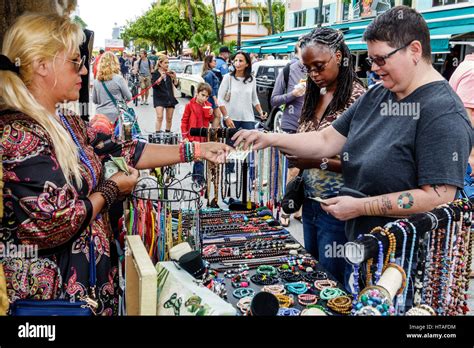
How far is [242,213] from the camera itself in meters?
3.10

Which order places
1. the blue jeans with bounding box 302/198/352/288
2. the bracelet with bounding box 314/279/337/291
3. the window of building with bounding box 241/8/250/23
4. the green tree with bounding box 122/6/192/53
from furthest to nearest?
1. the window of building with bounding box 241/8/250/23
2. the green tree with bounding box 122/6/192/53
3. the blue jeans with bounding box 302/198/352/288
4. the bracelet with bounding box 314/279/337/291

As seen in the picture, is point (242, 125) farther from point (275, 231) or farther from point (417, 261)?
point (417, 261)

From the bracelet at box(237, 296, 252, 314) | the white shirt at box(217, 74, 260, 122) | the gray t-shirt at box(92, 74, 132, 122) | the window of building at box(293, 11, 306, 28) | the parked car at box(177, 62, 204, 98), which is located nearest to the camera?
the bracelet at box(237, 296, 252, 314)

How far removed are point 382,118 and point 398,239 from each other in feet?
2.22

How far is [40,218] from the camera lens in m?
1.63

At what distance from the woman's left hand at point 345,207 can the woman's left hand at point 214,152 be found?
2.54 ft

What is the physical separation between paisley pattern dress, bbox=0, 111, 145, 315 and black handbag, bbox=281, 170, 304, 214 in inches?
45.0

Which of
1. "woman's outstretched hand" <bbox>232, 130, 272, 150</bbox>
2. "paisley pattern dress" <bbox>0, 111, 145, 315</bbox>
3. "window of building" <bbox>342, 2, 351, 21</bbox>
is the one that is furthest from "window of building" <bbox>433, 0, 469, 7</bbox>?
"paisley pattern dress" <bbox>0, 111, 145, 315</bbox>

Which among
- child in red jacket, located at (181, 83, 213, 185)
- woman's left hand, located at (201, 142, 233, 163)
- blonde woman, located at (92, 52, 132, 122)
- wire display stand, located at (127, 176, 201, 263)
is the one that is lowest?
wire display stand, located at (127, 176, 201, 263)

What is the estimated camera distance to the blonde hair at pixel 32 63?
5.67 feet

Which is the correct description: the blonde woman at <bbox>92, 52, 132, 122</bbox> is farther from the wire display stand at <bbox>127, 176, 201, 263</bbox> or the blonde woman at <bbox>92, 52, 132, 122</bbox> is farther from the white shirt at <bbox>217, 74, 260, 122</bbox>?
the wire display stand at <bbox>127, 176, 201, 263</bbox>

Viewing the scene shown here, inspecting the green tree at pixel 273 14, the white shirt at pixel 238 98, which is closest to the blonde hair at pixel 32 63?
the white shirt at pixel 238 98

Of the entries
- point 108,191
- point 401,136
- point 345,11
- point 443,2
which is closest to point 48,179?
point 108,191

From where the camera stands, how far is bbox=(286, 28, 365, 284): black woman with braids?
8.27ft
